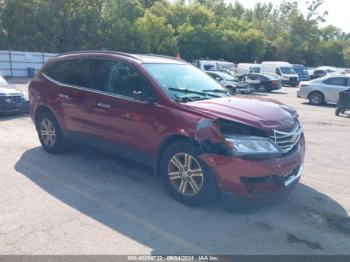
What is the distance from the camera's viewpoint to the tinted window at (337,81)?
16531 millimetres

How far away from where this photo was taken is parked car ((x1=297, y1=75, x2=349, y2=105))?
16.6 m

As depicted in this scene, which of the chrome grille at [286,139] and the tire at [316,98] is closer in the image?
the chrome grille at [286,139]

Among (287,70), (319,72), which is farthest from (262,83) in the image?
(319,72)

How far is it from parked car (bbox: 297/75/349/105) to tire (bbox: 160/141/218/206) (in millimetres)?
14421

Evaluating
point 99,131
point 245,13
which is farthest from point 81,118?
point 245,13

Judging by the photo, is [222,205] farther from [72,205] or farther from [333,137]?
[333,137]

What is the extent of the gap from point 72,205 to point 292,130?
2845mm

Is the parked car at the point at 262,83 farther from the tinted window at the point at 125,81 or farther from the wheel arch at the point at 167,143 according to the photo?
the wheel arch at the point at 167,143

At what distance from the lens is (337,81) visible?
1681cm

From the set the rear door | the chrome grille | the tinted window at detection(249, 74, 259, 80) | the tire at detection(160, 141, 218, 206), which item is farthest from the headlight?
the tinted window at detection(249, 74, 259, 80)

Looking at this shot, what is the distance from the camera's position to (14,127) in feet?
28.0

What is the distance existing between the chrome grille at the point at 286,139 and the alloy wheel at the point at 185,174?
0.95 meters

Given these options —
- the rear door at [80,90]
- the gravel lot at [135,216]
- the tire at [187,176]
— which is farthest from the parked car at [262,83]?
the tire at [187,176]

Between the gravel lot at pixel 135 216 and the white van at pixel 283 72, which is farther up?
the white van at pixel 283 72
